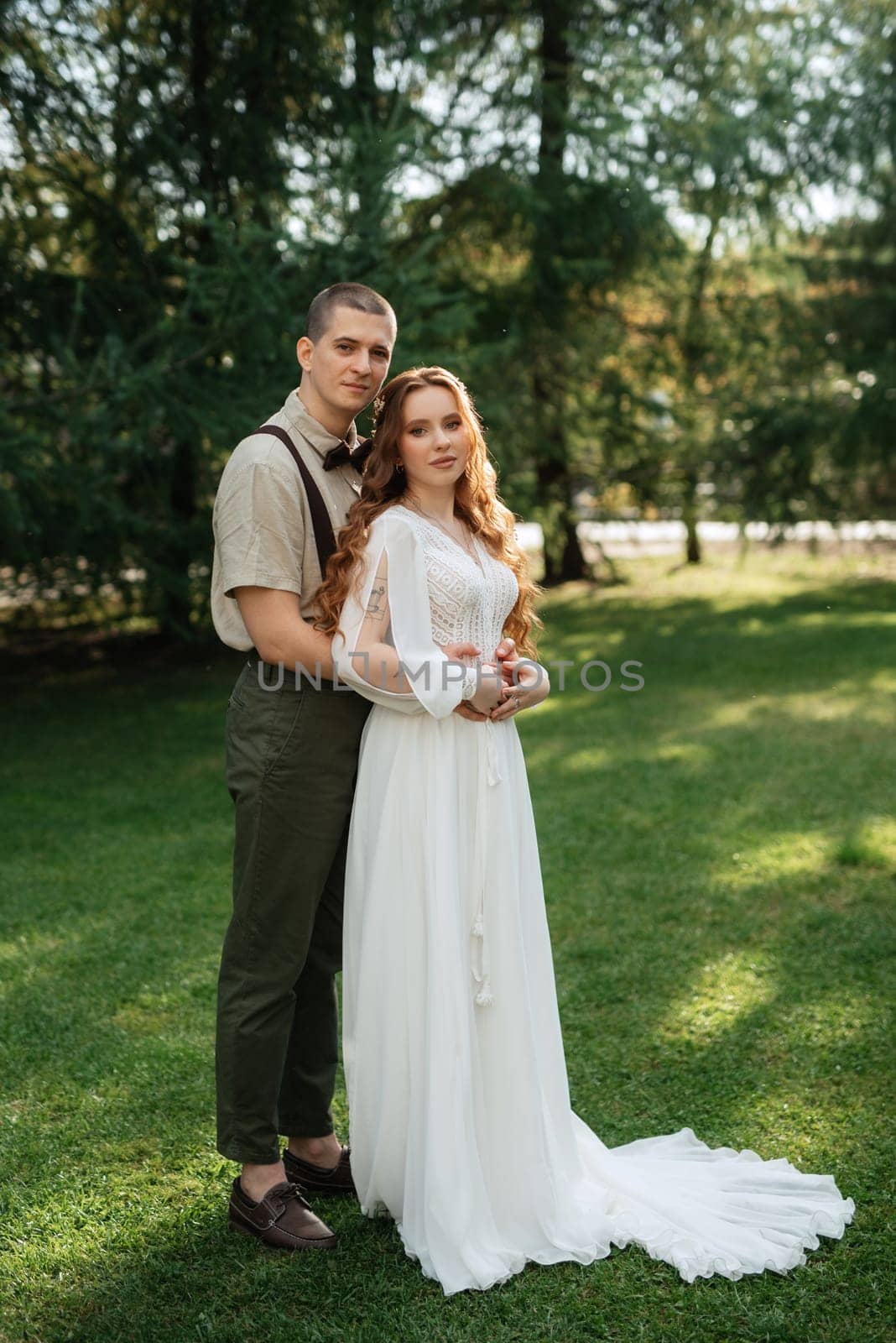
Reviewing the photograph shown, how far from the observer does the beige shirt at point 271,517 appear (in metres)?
2.60

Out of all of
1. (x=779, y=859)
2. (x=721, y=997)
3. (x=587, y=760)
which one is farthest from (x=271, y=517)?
(x=587, y=760)

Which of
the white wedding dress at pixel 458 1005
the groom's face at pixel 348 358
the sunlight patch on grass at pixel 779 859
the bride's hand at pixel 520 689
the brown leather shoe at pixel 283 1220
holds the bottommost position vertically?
the sunlight patch on grass at pixel 779 859

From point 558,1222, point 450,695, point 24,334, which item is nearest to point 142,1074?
point 558,1222

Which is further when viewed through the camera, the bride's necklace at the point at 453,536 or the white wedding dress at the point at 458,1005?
the bride's necklace at the point at 453,536

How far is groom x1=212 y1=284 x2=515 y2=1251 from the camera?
2.63 metres

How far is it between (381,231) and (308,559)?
5655 millimetres

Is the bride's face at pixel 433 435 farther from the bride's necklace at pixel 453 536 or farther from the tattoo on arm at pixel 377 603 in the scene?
the tattoo on arm at pixel 377 603

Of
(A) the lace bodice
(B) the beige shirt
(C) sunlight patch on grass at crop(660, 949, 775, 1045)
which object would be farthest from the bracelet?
(C) sunlight patch on grass at crop(660, 949, 775, 1045)

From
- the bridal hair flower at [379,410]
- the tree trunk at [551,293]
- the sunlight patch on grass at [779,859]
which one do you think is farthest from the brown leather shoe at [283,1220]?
the tree trunk at [551,293]

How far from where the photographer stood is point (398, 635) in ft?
8.59

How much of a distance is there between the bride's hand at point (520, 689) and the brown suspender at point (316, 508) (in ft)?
1.63

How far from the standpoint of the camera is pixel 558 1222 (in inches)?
109

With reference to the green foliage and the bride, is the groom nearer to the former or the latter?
the bride

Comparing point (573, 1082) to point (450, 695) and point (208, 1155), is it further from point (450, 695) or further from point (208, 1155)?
point (450, 695)
